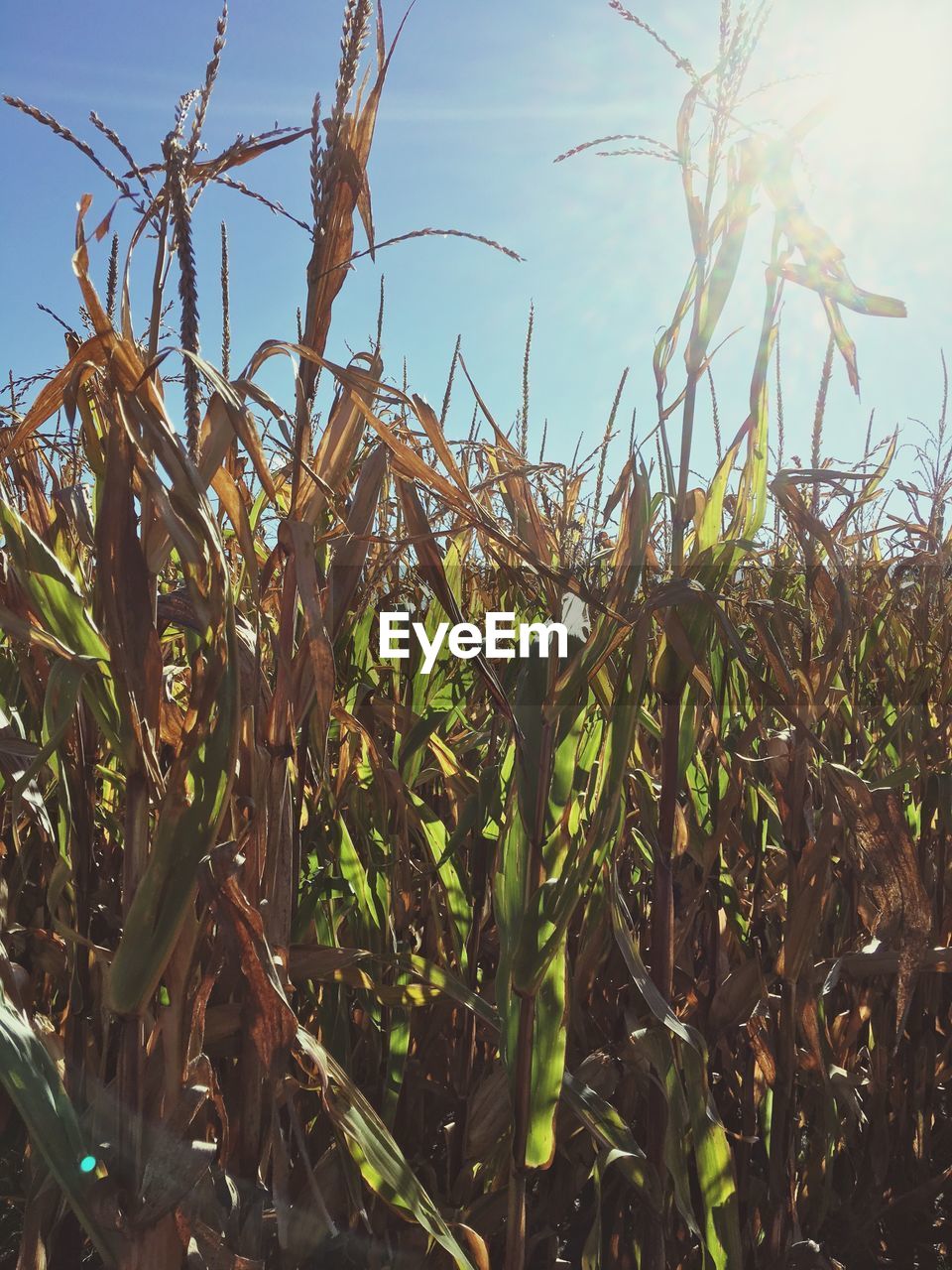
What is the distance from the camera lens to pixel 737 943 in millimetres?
1260

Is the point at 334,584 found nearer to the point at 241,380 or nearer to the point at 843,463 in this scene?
the point at 241,380

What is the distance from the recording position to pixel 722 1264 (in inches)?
33.8

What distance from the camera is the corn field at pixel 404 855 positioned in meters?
0.62

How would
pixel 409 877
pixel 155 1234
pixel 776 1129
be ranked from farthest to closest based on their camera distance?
1. pixel 409 877
2. pixel 776 1129
3. pixel 155 1234

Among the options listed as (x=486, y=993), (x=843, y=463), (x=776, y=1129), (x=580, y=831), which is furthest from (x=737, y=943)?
(x=843, y=463)

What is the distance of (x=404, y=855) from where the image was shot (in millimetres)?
1109

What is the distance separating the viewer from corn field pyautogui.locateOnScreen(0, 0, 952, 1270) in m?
0.62

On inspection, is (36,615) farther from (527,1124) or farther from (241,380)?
(527,1124)

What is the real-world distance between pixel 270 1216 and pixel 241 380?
2.30 feet

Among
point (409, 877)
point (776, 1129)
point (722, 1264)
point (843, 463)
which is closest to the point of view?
point (722, 1264)

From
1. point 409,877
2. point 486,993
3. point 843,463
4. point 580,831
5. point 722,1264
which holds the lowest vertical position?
point 722,1264

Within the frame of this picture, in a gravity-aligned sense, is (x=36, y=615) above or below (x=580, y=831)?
above

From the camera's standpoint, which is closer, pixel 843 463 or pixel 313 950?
pixel 313 950

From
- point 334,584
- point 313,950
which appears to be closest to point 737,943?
point 313,950
